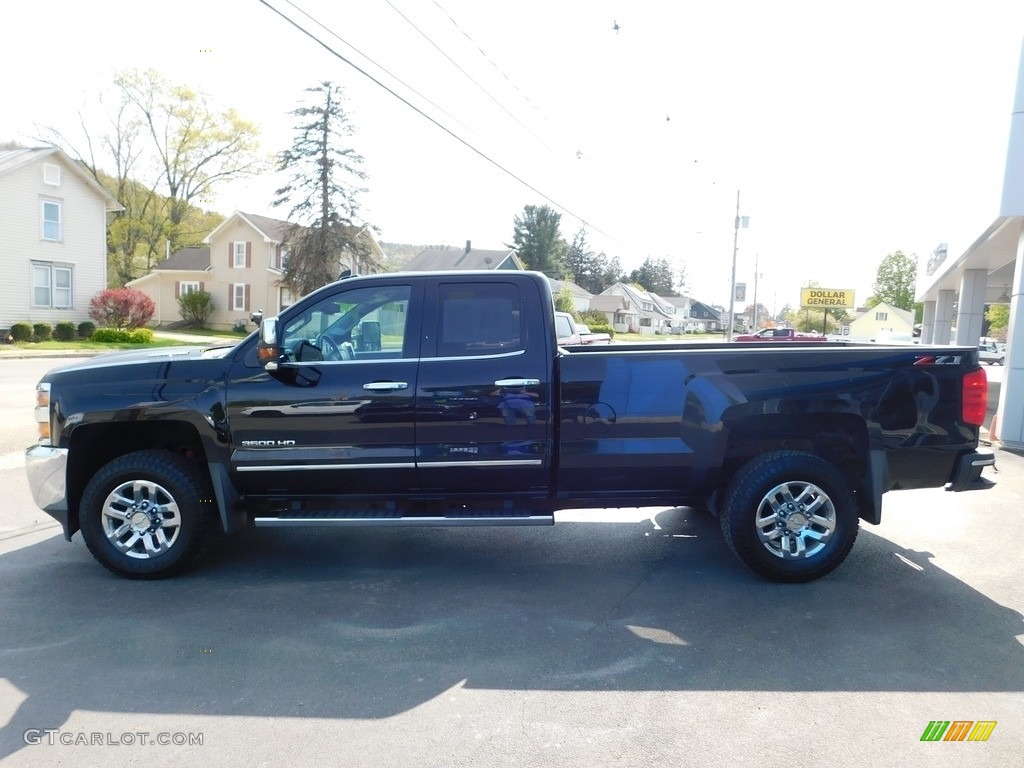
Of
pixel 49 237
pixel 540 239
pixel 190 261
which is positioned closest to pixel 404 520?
pixel 49 237

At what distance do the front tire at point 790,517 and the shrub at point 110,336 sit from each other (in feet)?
106

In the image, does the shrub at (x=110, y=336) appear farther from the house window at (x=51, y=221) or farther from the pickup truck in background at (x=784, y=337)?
the pickup truck in background at (x=784, y=337)

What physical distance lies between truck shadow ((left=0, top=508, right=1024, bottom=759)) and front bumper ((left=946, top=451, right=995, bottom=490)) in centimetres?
73

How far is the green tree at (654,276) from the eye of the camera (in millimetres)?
134625

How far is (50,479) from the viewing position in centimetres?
543

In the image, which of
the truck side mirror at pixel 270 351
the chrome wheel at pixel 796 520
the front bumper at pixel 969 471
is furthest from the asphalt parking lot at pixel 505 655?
the truck side mirror at pixel 270 351

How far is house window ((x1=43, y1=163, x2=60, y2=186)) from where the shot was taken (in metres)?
33.3

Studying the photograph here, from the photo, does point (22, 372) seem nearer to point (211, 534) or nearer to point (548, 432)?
point (211, 534)

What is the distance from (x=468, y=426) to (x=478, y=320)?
0.77 metres

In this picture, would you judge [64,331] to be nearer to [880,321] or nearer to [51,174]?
[51,174]

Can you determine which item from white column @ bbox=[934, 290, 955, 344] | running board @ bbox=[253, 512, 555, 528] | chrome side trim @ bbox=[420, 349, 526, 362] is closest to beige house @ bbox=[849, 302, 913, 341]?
white column @ bbox=[934, 290, 955, 344]

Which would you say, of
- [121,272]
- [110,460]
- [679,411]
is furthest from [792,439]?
[121,272]

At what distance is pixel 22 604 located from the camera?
A: 16.4 ft

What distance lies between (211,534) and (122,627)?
3.34 ft
